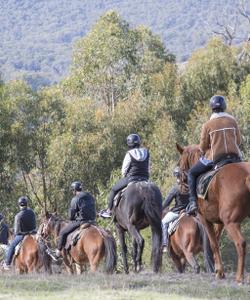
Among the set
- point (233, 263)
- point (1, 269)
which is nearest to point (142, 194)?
point (1, 269)

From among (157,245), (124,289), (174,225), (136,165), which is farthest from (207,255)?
(124,289)

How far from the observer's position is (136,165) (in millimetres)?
16312

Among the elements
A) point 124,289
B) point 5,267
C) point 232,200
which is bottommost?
point 124,289

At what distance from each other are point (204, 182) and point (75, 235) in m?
7.14

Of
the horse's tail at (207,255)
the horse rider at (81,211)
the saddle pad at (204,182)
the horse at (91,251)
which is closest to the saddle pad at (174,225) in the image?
the horse's tail at (207,255)

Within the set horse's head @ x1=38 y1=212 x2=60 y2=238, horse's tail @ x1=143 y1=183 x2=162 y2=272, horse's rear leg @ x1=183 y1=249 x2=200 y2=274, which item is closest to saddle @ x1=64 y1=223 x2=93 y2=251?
horse's rear leg @ x1=183 y1=249 x2=200 y2=274

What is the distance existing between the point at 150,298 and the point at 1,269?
12414mm

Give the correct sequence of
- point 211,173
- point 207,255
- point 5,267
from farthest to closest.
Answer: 1. point 5,267
2. point 207,255
3. point 211,173

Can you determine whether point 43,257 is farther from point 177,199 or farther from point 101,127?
point 101,127

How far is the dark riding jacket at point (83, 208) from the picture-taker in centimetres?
1875

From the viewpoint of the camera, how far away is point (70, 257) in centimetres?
1984

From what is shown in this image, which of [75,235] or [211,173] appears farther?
[75,235]

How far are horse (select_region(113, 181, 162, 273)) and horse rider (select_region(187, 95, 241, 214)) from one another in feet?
10.8

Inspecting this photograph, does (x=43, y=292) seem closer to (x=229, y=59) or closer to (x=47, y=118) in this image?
(x=47, y=118)
